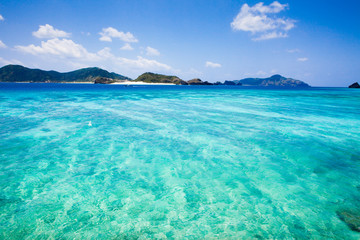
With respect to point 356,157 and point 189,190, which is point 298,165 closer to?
point 356,157

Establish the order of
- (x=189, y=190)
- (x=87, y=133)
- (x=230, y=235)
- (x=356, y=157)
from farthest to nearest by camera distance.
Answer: (x=87, y=133)
(x=356, y=157)
(x=189, y=190)
(x=230, y=235)

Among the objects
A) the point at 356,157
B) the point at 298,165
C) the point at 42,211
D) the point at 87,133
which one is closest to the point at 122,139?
the point at 87,133

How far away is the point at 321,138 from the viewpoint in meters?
12.9

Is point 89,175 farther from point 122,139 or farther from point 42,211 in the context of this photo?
point 122,139

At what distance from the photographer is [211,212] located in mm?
5555

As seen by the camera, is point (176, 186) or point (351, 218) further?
point (176, 186)

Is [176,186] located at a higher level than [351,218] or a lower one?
lower

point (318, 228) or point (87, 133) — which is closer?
point (318, 228)

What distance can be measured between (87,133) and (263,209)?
12679 mm

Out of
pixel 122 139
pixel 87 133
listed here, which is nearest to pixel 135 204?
pixel 122 139

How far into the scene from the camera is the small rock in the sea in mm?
4891

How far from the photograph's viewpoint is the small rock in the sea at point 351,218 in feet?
16.0

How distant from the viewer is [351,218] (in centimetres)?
523

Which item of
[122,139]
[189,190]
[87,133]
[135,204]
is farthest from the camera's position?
[87,133]
